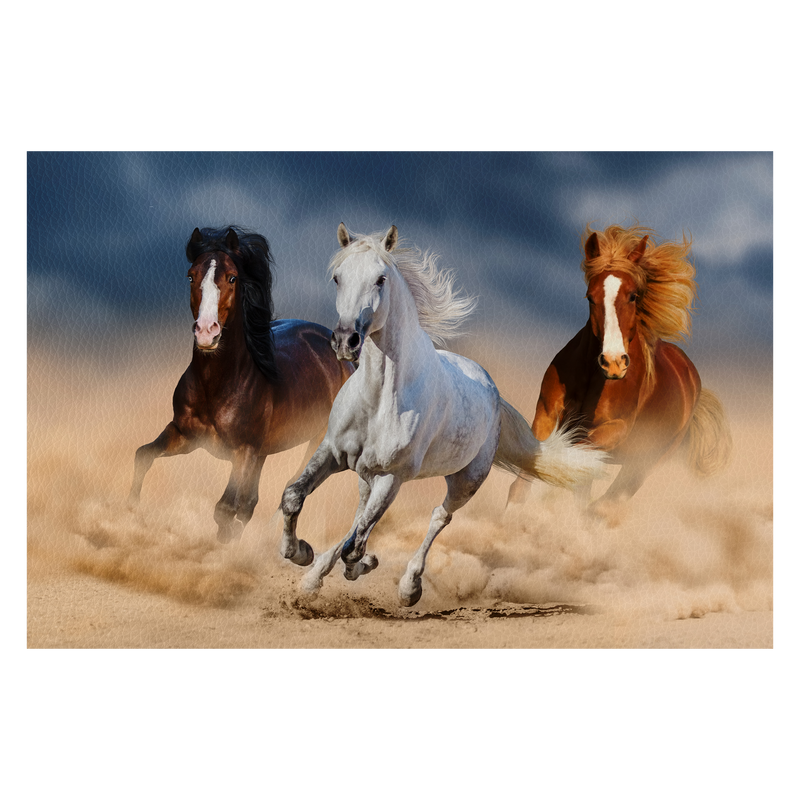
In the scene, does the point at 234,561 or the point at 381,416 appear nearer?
the point at 381,416

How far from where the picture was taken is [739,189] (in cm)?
526

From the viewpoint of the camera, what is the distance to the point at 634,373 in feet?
16.9

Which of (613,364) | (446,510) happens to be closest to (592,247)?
(613,364)

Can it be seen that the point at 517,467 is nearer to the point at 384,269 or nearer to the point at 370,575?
the point at 370,575

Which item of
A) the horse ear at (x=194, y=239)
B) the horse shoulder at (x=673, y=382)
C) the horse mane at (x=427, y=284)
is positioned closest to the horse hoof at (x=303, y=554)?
the horse mane at (x=427, y=284)

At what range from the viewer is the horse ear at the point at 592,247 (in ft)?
16.8

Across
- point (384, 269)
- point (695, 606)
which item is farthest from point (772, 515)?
point (384, 269)

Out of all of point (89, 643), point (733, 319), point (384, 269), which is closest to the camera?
point (384, 269)

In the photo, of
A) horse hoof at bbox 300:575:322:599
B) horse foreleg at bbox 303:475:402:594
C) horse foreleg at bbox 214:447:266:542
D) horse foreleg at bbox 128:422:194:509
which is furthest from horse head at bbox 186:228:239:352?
horse hoof at bbox 300:575:322:599

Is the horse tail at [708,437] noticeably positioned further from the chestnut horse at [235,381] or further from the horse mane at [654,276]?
the chestnut horse at [235,381]

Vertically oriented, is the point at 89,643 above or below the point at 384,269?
below

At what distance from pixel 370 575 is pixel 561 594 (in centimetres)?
110

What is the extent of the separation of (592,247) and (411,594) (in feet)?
7.33

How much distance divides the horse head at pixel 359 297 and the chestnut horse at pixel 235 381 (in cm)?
89
